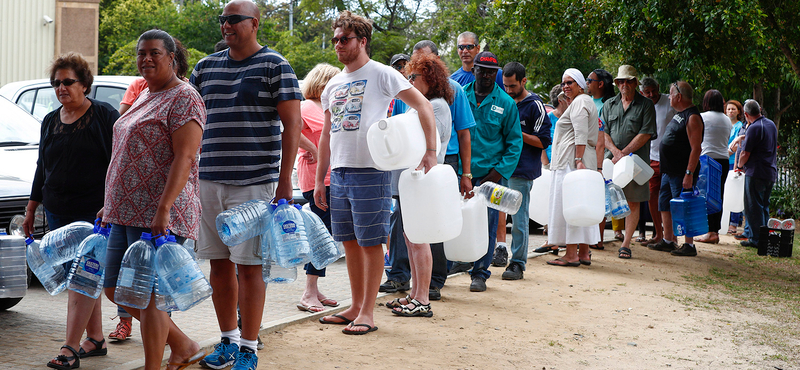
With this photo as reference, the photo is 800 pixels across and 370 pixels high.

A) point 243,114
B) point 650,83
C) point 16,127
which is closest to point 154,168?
point 243,114

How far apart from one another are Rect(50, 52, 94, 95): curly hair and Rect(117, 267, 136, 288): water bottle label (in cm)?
143

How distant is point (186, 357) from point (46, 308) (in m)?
2.13

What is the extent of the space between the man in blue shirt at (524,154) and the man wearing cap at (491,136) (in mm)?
615

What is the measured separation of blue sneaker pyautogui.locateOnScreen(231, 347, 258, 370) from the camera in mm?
3885

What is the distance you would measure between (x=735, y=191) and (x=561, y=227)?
4612mm

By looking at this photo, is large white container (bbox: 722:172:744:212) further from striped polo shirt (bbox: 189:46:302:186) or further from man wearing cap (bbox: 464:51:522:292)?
striped polo shirt (bbox: 189:46:302:186)

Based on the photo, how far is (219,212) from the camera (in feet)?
13.0

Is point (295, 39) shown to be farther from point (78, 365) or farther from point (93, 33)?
point (78, 365)

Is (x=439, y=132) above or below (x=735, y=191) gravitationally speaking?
above

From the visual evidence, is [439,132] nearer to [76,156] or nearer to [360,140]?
[360,140]

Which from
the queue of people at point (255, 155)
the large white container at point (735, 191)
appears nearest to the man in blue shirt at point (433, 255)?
the queue of people at point (255, 155)

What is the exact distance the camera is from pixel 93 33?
76.7 ft

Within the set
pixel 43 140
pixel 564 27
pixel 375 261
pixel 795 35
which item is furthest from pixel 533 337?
pixel 564 27

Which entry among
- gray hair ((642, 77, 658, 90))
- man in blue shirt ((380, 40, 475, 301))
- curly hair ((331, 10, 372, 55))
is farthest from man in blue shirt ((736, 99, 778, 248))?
curly hair ((331, 10, 372, 55))
